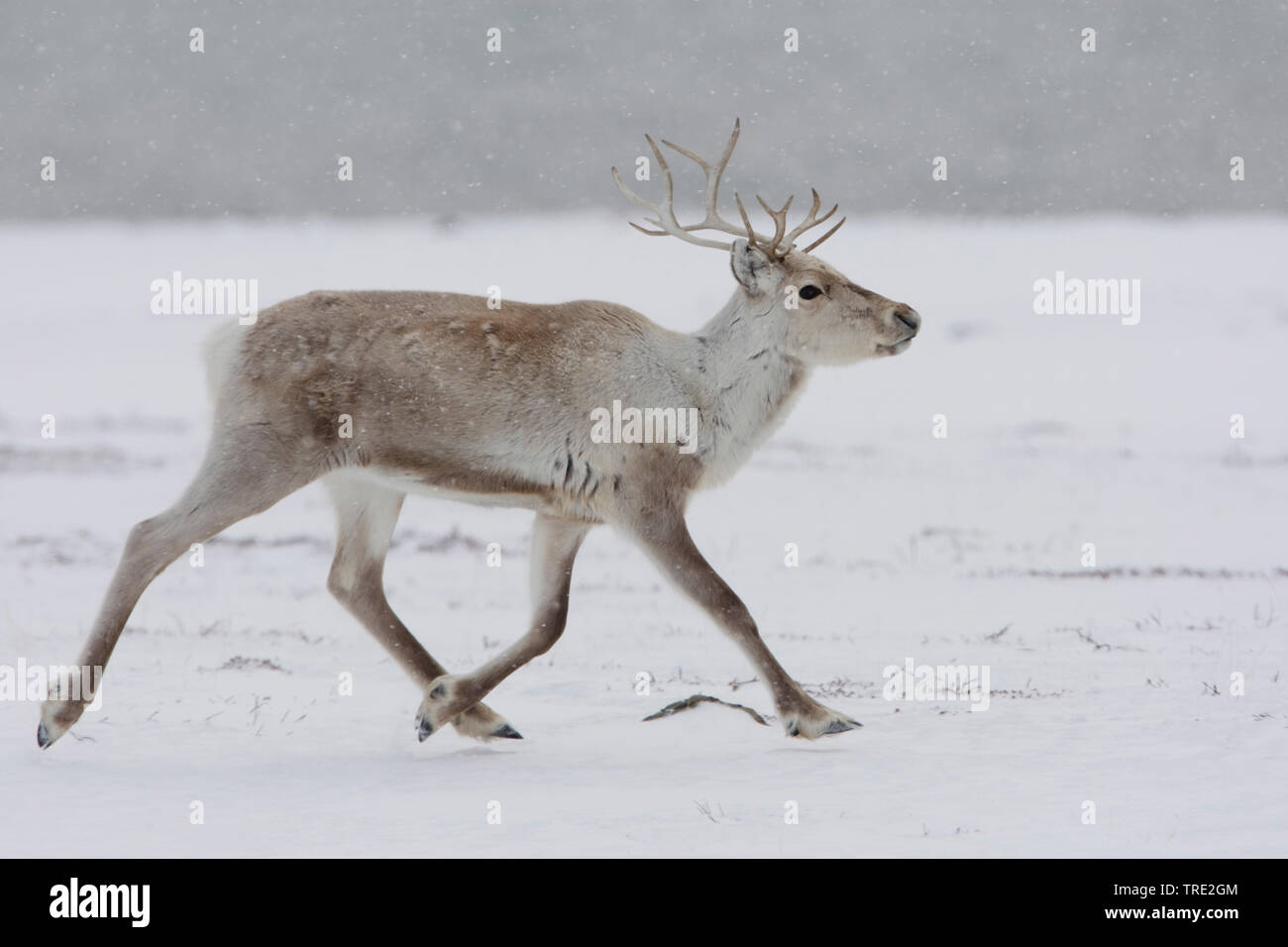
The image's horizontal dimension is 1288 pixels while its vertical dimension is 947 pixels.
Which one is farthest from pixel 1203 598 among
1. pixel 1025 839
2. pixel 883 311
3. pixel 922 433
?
pixel 922 433

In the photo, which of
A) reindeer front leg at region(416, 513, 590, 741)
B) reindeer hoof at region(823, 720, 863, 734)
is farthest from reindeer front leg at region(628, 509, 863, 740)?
reindeer front leg at region(416, 513, 590, 741)

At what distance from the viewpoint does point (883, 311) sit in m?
6.90

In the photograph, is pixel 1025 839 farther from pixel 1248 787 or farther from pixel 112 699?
pixel 112 699

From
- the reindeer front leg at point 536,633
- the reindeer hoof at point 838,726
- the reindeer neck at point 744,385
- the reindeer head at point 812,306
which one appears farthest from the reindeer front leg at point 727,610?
the reindeer head at point 812,306

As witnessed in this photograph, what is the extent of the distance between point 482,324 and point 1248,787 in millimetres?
3389

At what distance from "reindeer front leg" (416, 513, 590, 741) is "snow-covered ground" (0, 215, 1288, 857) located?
0.22m

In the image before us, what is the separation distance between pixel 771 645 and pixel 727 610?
2.80m

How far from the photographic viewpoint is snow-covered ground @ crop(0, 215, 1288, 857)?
5172 mm

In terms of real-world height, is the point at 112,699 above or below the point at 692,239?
below

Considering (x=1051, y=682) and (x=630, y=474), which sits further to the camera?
(x=1051, y=682)

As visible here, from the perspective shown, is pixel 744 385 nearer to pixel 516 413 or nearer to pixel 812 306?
pixel 812 306

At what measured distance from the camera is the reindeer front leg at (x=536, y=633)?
651 centimetres

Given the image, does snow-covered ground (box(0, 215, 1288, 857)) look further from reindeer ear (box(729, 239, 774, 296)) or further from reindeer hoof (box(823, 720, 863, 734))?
reindeer ear (box(729, 239, 774, 296))

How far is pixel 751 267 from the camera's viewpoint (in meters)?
7.02
